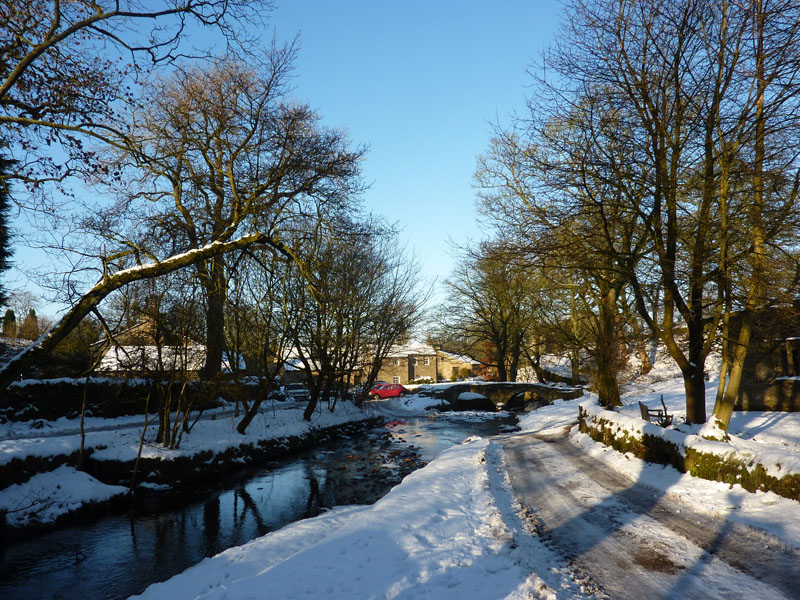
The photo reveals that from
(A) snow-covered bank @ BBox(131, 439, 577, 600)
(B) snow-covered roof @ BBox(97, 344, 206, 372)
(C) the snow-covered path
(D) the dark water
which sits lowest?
(D) the dark water

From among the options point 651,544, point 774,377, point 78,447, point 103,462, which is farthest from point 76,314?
point 774,377

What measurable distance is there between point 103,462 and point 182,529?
4.23 metres

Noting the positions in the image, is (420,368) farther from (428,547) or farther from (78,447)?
(428,547)

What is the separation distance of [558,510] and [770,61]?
9.93m

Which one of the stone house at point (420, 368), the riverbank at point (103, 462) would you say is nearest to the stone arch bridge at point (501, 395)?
the riverbank at point (103, 462)

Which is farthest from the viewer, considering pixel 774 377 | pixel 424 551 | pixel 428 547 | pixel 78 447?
pixel 774 377

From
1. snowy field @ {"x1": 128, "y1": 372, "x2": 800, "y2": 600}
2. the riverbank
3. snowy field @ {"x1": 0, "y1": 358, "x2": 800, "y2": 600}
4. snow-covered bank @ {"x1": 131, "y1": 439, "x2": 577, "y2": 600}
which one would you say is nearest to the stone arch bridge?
the riverbank

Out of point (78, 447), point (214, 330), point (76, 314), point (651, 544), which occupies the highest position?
point (214, 330)

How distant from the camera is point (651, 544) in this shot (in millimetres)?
6695

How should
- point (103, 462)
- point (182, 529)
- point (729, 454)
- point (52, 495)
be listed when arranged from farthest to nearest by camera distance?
1. point (103, 462)
2. point (52, 495)
3. point (182, 529)
4. point (729, 454)

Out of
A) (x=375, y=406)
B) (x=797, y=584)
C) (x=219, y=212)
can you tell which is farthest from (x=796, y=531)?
(x=375, y=406)

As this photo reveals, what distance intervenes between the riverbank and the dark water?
2.66 ft

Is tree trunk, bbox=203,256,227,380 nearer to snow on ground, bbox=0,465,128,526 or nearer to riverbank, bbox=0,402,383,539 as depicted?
riverbank, bbox=0,402,383,539

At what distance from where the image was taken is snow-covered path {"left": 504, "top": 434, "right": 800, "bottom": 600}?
5320 mm
